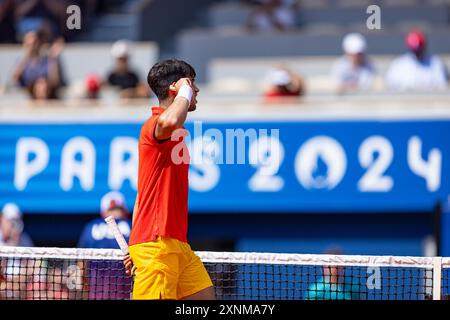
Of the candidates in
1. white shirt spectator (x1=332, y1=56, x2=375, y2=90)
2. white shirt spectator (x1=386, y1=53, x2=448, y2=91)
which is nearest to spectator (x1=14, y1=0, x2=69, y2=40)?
white shirt spectator (x1=332, y1=56, x2=375, y2=90)

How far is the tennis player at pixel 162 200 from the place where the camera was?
711cm

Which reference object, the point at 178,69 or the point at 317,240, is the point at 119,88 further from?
the point at 178,69

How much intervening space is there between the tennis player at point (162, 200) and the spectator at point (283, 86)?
7.87 meters

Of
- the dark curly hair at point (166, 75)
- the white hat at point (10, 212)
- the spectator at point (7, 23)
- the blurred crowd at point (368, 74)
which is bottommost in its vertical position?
the white hat at point (10, 212)

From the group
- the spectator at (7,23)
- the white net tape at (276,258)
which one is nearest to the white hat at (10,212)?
the spectator at (7,23)

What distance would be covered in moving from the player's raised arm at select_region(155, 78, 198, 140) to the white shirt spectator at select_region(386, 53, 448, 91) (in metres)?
8.78

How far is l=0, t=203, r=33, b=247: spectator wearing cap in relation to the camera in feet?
47.6

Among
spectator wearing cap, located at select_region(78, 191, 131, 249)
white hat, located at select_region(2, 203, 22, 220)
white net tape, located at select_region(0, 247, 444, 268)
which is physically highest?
white hat, located at select_region(2, 203, 22, 220)

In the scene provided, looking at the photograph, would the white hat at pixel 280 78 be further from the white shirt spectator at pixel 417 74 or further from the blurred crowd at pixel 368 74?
the white shirt spectator at pixel 417 74

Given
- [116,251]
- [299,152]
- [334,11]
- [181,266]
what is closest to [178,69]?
[181,266]

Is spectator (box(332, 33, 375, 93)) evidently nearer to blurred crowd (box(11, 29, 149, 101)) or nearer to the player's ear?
blurred crowd (box(11, 29, 149, 101))

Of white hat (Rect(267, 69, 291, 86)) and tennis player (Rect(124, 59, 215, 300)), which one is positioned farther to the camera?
white hat (Rect(267, 69, 291, 86))
